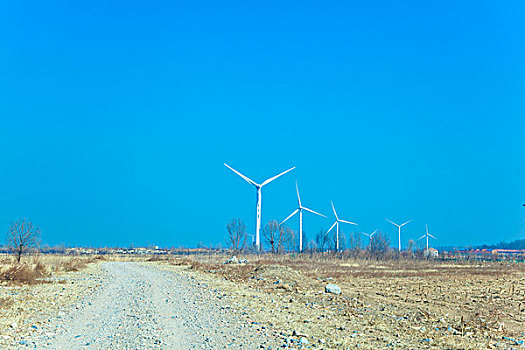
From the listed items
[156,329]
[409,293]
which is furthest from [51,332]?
[409,293]

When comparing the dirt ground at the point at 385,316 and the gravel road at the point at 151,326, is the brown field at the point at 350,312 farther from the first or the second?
the gravel road at the point at 151,326

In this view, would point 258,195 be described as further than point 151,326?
Yes

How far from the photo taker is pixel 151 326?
1312 centimetres

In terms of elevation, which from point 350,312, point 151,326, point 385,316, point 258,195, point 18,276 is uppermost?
point 258,195

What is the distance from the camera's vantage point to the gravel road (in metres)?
11.1

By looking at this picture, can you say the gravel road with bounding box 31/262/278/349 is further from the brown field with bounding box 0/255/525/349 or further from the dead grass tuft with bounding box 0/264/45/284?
the dead grass tuft with bounding box 0/264/45/284

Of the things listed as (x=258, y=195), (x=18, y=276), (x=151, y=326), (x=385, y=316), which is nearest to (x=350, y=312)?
(x=385, y=316)

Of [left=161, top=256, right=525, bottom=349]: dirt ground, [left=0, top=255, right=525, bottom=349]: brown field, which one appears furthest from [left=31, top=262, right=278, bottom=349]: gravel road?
[left=161, top=256, right=525, bottom=349]: dirt ground

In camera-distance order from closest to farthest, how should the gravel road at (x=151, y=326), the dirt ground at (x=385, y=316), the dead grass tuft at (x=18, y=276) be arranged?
the gravel road at (x=151, y=326) < the dirt ground at (x=385, y=316) < the dead grass tuft at (x=18, y=276)

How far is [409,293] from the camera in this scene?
25.6 metres

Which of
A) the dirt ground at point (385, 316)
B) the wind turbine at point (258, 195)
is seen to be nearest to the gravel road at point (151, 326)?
the dirt ground at point (385, 316)

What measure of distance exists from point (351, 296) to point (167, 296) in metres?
8.23

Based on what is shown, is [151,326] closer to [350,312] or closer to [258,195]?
[350,312]

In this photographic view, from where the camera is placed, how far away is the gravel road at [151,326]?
A: 36.5 feet
